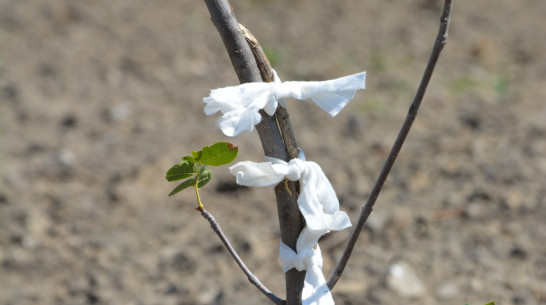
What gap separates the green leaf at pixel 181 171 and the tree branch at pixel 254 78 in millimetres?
134

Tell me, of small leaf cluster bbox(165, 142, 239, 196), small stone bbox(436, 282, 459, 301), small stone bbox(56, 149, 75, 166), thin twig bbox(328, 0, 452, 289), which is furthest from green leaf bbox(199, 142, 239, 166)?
small stone bbox(56, 149, 75, 166)

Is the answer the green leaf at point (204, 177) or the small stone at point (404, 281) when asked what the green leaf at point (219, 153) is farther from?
the small stone at point (404, 281)

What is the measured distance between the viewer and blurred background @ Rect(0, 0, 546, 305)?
2.58 metres

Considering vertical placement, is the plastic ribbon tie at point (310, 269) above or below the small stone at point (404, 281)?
below

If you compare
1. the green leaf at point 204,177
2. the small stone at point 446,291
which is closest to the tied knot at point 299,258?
the green leaf at point 204,177

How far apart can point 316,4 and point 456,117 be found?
71.0 inches

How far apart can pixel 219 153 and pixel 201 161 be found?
4 cm

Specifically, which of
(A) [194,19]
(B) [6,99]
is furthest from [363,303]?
(A) [194,19]

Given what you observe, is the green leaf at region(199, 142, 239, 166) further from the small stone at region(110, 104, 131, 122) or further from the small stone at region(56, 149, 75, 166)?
the small stone at region(110, 104, 131, 122)

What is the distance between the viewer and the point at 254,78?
1.15 m

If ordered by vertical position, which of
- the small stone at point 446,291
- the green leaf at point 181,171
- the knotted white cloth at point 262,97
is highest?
the small stone at point 446,291

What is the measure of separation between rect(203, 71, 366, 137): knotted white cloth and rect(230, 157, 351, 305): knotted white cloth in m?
0.09

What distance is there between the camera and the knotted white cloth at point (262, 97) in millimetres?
1041

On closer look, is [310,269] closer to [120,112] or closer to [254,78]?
[254,78]
